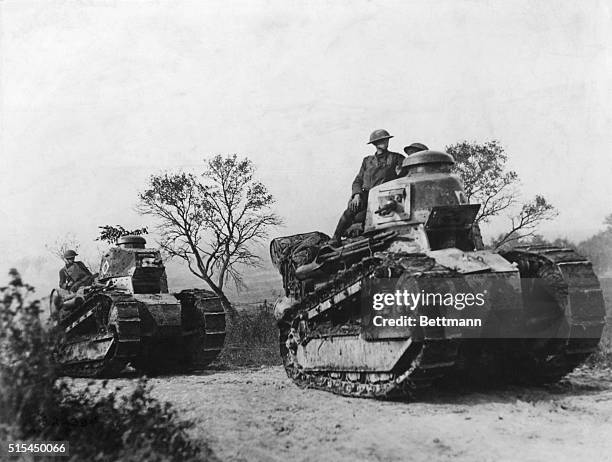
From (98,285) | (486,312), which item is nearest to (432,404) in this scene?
(486,312)

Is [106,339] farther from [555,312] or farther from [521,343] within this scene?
[555,312]

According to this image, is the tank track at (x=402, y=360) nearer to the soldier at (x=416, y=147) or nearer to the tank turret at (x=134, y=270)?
the soldier at (x=416, y=147)

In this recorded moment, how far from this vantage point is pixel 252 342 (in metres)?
18.9

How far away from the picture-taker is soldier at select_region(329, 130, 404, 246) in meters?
11.8

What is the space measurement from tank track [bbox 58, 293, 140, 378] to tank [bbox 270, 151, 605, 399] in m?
3.10

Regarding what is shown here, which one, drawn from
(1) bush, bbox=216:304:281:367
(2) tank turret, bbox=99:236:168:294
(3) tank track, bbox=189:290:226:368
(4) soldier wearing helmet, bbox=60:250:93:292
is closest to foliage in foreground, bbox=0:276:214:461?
(3) tank track, bbox=189:290:226:368

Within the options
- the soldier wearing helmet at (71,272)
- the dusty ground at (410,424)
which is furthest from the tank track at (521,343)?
the soldier wearing helmet at (71,272)

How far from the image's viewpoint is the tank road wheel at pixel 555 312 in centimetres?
898

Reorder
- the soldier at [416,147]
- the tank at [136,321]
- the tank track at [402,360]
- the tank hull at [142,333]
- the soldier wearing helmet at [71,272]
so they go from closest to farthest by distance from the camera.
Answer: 1. the tank track at [402,360]
2. the soldier at [416,147]
3. the tank hull at [142,333]
4. the tank at [136,321]
5. the soldier wearing helmet at [71,272]

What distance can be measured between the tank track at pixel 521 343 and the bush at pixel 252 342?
533 centimetres

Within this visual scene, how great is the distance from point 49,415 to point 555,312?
641 centimetres

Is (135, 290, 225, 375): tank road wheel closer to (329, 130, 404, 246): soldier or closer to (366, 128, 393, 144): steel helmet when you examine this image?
(329, 130, 404, 246): soldier

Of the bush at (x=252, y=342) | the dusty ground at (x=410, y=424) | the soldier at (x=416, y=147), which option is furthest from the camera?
the bush at (x=252, y=342)

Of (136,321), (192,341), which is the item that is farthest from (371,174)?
(192,341)
